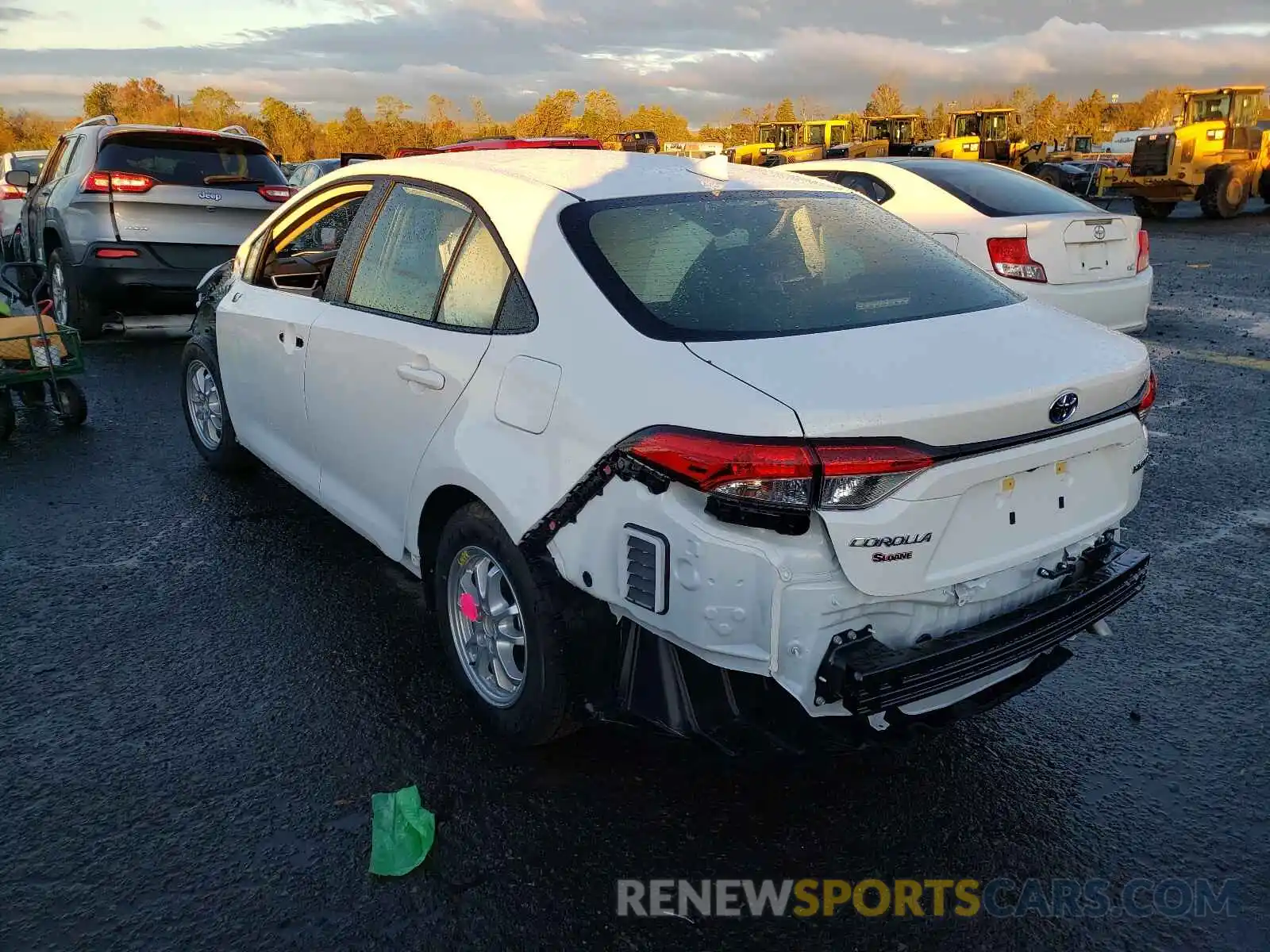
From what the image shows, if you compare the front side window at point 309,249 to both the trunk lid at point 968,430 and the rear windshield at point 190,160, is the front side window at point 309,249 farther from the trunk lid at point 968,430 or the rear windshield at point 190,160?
the rear windshield at point 190,160

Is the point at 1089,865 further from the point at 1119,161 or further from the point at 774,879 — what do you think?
the point at 1119,161

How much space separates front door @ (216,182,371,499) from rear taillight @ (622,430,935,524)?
2.23m

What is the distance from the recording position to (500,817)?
2.81 m

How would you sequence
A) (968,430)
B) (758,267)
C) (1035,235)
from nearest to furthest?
(968,430)
(758,267)
(1035,235)

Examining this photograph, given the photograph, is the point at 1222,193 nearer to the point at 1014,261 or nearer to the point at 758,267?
the point at 1014,261

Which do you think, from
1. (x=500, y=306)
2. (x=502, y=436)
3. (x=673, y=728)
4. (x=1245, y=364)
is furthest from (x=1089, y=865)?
(x=1245, y=364)

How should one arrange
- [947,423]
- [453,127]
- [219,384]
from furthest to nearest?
[453,127] < [219,384] < [947,423]

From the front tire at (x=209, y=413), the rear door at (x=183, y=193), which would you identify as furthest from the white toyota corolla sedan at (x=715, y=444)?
the rear door at (x=183, y=193)

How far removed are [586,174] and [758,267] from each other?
0.74 m

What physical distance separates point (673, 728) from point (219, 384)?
3615mm

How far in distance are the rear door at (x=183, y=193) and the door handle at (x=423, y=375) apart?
631cm

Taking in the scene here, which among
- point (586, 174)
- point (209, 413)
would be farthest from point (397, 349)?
point (209, 413)

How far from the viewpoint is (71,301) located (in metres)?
8.98

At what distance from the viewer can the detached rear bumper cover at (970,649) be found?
2.32 m
